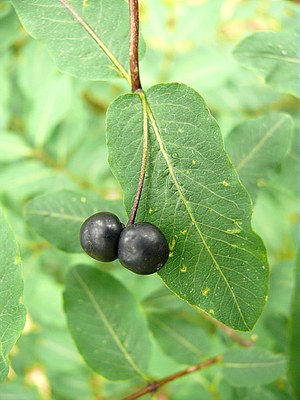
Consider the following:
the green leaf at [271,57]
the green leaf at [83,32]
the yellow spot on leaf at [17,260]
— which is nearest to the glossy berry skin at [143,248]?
the yellow spot on leaf at [17,260]

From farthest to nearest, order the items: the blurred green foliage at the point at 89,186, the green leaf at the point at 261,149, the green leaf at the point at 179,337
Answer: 1. the blurred green foliage at the point at 89,186
2. the green leaf at the point at 179,337
3. the green leaf at the point at 261,149

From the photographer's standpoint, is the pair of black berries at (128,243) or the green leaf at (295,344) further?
the pair of black berries at (128,243)

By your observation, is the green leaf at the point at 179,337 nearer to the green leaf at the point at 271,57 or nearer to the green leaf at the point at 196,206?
the green leaf at the point at 196,206

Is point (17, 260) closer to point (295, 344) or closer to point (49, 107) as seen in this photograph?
point (295, 344)

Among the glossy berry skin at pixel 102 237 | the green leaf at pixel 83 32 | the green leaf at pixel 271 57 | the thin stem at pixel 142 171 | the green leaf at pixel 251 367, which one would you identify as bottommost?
the green leaf at pixel 251 367

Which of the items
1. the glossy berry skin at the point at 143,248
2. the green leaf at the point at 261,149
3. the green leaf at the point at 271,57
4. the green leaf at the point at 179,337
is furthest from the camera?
the green leaf at the point at 179,337

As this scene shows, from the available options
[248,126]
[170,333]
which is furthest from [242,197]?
[170,333]

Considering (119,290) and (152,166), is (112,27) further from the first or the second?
(119,290)

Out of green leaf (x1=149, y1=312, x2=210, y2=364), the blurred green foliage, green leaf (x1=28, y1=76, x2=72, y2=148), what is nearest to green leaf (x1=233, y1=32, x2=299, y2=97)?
the blurred green foliage

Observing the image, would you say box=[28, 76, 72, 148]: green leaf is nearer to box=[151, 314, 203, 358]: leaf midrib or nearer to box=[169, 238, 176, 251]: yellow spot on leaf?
box=[151, 314, 203, 358]: leaf midrib
